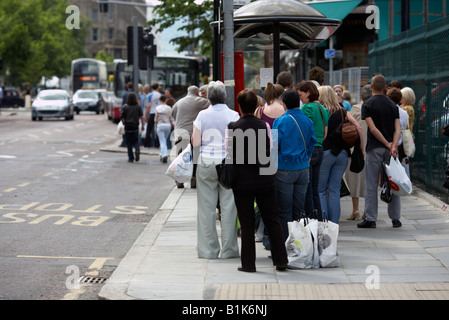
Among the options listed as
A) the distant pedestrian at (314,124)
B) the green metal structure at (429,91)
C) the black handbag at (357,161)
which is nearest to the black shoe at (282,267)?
the distant pedestrian at (314,124)

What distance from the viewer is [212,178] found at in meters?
8.46

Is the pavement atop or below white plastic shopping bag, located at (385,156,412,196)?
below

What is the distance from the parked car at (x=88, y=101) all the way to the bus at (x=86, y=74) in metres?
6.26

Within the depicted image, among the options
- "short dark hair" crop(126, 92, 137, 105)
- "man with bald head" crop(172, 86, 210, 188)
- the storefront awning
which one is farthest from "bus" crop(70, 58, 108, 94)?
"man with bald head" crop(172, 86, 210, 188)

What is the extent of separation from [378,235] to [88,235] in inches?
138

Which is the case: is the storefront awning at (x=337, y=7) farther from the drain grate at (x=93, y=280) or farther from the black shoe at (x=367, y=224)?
the drain grate at (x=93, y=280)

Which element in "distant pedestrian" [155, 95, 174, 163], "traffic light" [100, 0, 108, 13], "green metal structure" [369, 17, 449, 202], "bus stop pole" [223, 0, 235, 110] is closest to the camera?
"bus stop pole" [223, 0, 235, 110]

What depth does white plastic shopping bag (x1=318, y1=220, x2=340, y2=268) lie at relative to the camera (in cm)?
793

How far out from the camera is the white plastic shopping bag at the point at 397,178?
10.0 meters

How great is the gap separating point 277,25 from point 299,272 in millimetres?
5131

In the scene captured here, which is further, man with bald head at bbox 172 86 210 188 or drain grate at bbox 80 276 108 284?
man with bald head at bbox 172 86 210 188

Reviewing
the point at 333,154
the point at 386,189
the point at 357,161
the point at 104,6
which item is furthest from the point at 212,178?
the point at 104,6

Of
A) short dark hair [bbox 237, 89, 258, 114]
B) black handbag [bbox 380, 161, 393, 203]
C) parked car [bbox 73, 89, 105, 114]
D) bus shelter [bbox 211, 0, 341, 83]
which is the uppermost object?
bus shelter [bbox 211, 0, 341, 83]

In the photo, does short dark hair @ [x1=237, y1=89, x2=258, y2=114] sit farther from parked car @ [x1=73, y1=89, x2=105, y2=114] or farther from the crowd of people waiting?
parked car @ [x1=73, y1=89, x2=105, y2=114]
